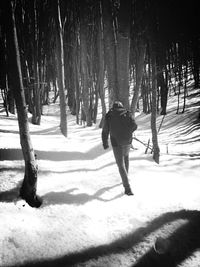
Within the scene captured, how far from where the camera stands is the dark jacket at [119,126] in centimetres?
508

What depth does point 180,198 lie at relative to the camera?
5.12m

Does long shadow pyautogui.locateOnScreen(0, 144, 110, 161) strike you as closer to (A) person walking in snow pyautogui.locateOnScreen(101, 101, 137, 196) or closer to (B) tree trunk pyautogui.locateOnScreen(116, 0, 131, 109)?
(B) tree trunk pyautogui.locateOnScreen(116, 0, 131, 109)

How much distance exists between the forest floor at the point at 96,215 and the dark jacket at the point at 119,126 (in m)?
1.07

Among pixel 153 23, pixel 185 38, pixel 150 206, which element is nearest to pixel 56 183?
pixel 150 206

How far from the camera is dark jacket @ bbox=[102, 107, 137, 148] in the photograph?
5078 mm

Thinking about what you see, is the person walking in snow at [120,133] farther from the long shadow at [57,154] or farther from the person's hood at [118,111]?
the long shadow at [57,154]

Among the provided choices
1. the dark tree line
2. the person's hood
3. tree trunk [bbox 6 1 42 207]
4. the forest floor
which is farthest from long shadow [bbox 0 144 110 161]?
the person's hood

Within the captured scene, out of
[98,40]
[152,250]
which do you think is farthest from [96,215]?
[98,40]

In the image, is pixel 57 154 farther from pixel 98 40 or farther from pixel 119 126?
pixel 98 40

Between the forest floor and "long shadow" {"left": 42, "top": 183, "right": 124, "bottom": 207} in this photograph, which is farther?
"long shadow" {"left": 42, "top": 183, "right": 124, "bottom": 207}

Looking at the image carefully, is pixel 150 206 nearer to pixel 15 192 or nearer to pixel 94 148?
pixel 15 192

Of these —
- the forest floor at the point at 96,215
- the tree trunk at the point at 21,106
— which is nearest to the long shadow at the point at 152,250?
the forest floor at the point at 96,215

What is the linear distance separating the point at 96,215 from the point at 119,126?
1754mm

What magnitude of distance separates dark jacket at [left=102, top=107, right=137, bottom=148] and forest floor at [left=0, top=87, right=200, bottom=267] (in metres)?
1.07
